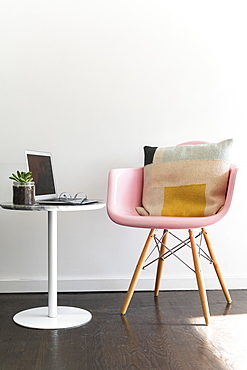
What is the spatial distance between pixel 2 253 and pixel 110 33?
1254 mm

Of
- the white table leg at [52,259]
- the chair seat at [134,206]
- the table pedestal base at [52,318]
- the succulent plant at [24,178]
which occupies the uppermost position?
the succulent plant at [24,178]

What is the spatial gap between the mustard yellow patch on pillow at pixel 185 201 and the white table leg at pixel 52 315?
0.56 meters

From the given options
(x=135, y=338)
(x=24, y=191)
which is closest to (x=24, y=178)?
(x=24, y=191)

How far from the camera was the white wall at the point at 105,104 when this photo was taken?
106 inches

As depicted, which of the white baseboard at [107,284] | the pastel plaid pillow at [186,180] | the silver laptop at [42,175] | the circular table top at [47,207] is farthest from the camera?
the white baseboard at [107,284]

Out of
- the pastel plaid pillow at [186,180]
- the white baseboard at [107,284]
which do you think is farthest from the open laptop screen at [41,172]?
the white baseboard at [107,284]

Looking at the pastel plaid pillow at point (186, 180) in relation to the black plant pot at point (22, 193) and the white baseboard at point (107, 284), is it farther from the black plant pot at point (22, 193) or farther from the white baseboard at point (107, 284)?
the black plant pot at point (22, 193)

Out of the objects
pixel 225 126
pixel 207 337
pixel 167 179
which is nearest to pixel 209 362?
pixel 207 337

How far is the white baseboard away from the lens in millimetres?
2676

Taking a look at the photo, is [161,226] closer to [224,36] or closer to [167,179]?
[167,179]

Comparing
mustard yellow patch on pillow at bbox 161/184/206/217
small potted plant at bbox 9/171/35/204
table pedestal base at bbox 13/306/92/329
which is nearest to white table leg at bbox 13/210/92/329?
table pedestal base at bbox 13/306/92/329

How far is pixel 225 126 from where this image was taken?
2781 millimetres

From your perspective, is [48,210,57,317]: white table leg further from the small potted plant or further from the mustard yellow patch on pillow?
the mustard yellow patch on pillow

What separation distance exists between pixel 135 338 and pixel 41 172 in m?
0.83
